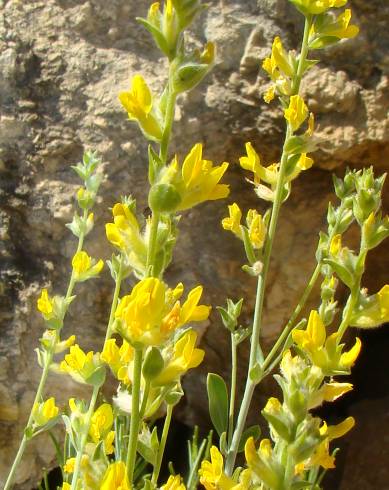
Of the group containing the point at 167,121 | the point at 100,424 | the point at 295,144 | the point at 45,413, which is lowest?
the point at 45,413

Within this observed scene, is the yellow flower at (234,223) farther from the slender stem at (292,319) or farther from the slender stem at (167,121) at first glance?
the slender stem at (167,121)

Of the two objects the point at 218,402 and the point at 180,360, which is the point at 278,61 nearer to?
the point at 218,402

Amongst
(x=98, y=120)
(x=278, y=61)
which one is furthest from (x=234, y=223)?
(x=98, y=120)

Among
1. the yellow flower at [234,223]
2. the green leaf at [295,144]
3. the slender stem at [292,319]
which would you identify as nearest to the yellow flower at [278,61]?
the green leaf at [295,144]

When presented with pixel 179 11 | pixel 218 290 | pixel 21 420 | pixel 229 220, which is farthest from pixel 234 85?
pixel 179 11

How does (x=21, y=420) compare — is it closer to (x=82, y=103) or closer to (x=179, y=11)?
(x=82, y=103)
